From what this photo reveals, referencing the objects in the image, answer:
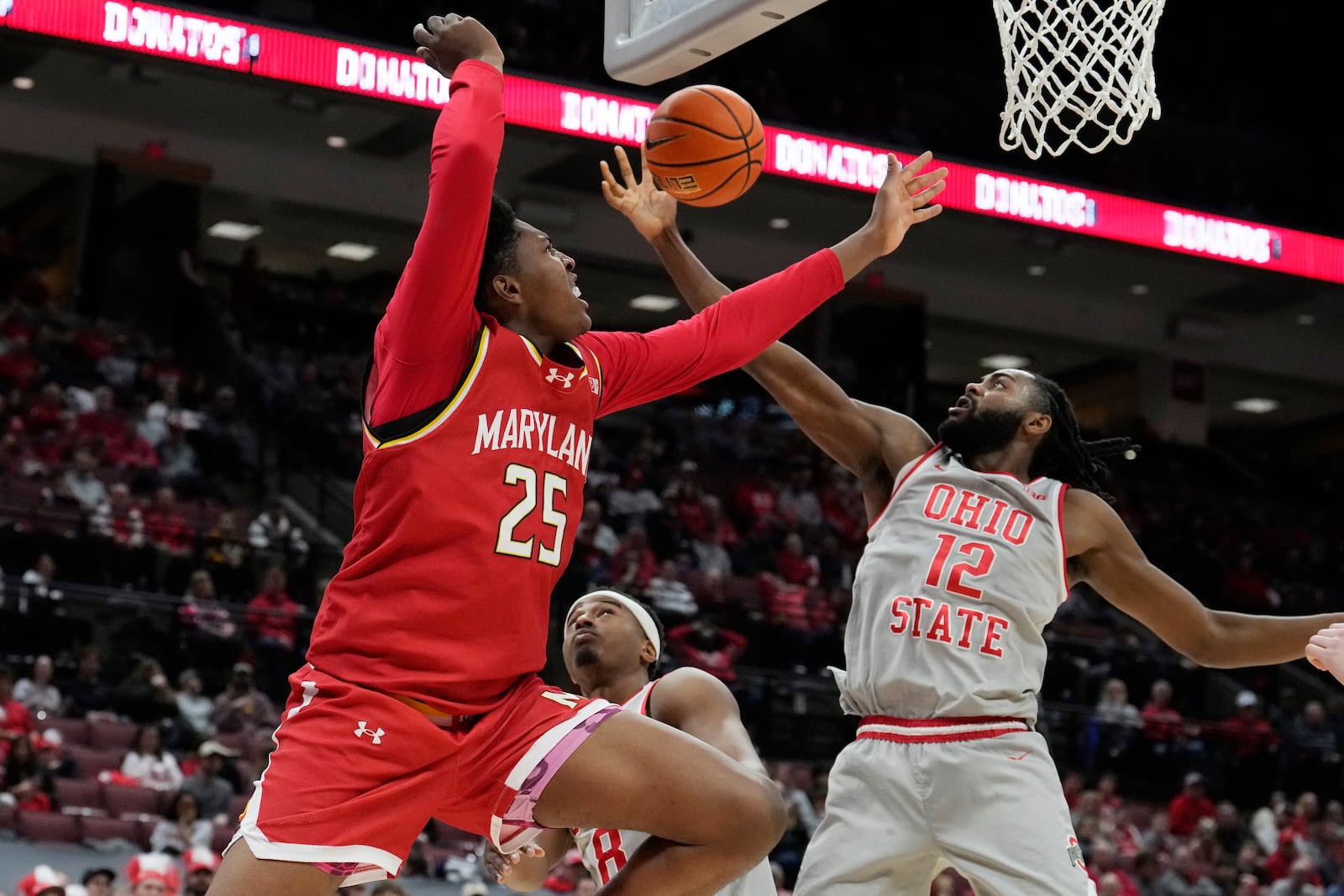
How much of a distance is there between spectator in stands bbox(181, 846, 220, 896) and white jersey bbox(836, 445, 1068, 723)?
4.26 meters

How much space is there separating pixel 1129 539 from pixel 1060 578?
0.76 ft

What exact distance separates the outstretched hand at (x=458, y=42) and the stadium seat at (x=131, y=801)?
7.17 metres

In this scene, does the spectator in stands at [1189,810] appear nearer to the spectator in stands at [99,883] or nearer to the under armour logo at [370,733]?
the spectator in stands at [99,883]

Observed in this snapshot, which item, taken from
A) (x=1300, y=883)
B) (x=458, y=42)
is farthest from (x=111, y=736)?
(x=1300, y=883)

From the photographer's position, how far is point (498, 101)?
11.8 ft

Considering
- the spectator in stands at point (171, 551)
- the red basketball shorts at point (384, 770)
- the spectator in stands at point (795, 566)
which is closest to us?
the red basketball shorts at point (384, 770)

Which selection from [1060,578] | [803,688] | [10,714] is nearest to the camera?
[1060,578]

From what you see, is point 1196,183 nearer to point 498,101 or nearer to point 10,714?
point 10,714

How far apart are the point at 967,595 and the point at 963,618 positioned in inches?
2.7

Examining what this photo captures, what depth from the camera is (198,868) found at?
8469 mm

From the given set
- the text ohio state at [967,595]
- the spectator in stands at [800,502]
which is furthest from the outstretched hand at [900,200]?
the spectator in stands at [800,502]

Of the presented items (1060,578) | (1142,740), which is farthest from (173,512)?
(1060,578)

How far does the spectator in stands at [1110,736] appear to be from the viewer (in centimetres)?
1402

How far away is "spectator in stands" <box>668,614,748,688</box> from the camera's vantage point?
12.7 metres
